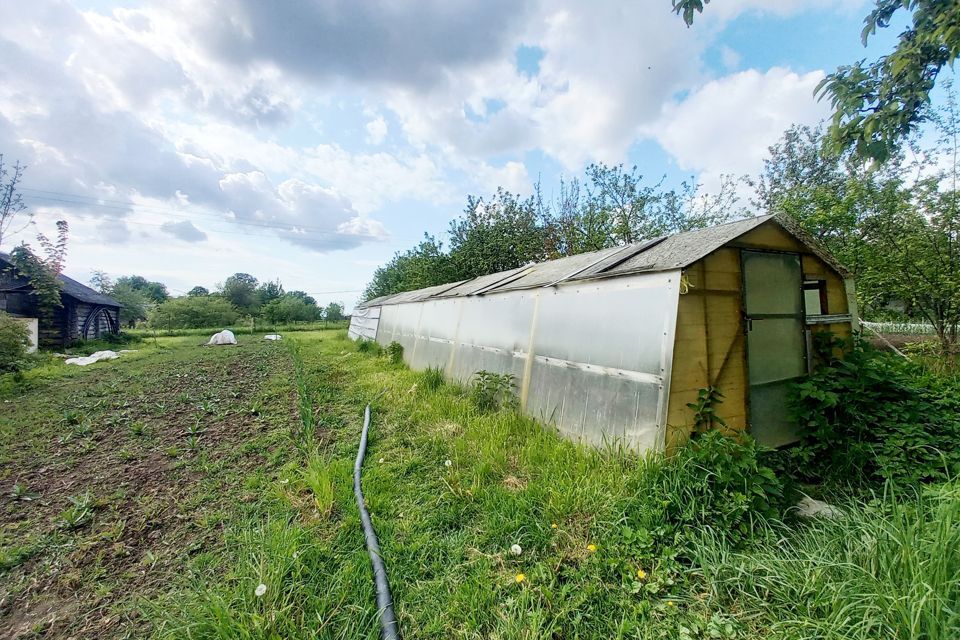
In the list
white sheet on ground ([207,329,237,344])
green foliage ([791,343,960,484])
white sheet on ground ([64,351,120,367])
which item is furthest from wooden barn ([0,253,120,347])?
green foliage ([791,343,960,484])

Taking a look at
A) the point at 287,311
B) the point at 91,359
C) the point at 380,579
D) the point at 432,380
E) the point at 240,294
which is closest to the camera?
the point at 380,579

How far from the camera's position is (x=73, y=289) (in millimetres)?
15570

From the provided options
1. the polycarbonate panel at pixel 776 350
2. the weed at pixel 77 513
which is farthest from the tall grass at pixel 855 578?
the weed at pixel 77 513

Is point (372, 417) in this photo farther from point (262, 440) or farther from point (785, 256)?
point (785, 256)

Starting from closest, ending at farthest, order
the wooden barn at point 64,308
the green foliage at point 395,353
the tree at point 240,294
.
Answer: the green foliage at point 395,353 < the wooden barn at point 64,308 < the tree at point 240,294

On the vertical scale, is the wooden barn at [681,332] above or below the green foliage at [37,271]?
below

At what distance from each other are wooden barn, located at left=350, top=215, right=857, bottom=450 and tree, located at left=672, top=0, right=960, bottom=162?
890 millimetres

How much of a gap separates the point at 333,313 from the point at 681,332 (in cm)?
3495

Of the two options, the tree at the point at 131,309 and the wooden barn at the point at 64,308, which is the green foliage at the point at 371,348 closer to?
the wooden barn at the point at 64,308

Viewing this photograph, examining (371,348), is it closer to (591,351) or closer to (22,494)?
(22,494)

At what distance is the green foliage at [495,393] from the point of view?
4586 mm

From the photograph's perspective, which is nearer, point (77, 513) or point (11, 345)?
point (77, 513)

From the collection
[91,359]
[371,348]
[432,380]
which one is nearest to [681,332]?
[432,380]

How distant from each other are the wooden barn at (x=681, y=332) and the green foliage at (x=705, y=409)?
47 mm
